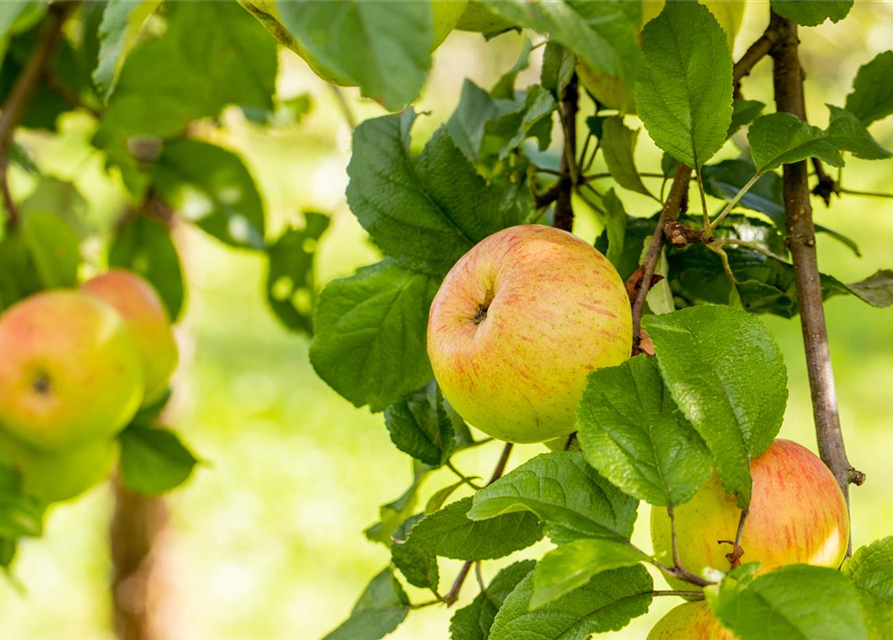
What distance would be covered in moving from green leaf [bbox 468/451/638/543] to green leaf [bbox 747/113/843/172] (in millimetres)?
219

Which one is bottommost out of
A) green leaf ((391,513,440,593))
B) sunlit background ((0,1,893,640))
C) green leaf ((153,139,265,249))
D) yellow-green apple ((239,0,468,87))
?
sunlit background ((0,1,893,640))

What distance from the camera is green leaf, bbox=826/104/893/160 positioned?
2.04 feet

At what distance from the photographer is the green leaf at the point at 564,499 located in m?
0.51

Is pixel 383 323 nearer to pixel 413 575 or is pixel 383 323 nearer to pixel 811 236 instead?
pixel 413 575

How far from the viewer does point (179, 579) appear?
8.14ft

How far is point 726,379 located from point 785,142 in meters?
0.16

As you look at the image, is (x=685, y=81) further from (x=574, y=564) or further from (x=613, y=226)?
(x=574, y=564)

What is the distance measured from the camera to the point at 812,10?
2.03 ft

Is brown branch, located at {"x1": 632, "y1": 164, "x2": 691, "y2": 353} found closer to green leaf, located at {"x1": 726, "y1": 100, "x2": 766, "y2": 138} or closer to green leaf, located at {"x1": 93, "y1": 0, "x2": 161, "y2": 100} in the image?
green leaf, located at {"x1": 726, "y1": 100, "x2": 766, "y2": 138}

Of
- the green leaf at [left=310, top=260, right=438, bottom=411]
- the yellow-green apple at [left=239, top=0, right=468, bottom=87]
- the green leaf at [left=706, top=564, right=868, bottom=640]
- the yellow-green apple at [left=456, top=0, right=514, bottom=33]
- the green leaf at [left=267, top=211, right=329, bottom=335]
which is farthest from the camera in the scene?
the green leaf at [left=267, top=211, right=329, bottom=335]

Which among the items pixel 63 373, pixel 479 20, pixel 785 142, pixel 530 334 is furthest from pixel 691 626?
pixel 63 373

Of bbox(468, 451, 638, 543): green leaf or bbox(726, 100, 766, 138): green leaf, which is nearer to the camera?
bbox(468, 451, 638, 543): green leaf

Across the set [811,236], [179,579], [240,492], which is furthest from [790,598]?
[240,492]

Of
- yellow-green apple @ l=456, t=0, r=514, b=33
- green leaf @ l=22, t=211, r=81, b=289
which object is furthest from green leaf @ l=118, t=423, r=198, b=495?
yellow-green apple @ l=456, t=0, r=514, b=33
